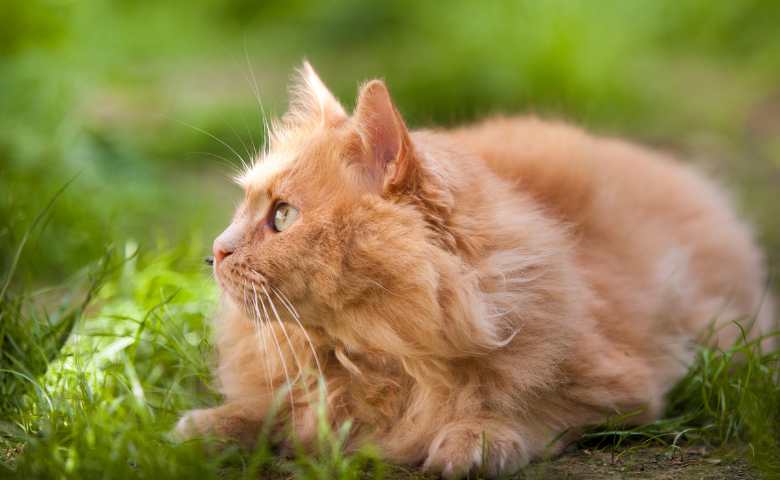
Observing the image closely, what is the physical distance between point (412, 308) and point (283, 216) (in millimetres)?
407

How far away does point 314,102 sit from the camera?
2363mm

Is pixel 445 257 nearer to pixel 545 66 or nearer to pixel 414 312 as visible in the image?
pixel 414 312

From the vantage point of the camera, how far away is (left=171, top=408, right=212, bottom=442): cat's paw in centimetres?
210

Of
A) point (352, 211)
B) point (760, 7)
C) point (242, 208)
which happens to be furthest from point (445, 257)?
point (760, 7)

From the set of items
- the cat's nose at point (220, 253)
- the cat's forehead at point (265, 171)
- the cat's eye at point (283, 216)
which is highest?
the cat's forehead at point (265, 171)

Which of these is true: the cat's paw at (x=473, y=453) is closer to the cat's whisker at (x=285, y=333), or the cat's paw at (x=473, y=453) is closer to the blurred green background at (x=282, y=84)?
the cat's whisker at (x=285, y=333)

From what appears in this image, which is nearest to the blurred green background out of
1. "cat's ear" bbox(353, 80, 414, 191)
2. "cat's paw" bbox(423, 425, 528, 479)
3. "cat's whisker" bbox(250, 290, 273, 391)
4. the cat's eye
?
"cat's whisker" bbox(250, 290, 273, 391)

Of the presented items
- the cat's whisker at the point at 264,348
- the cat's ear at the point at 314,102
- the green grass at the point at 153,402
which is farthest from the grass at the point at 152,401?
the cat's ear at the point at 314,102

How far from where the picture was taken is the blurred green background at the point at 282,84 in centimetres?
378

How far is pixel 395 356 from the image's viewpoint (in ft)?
6.89

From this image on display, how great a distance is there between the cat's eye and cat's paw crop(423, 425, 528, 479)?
62cm

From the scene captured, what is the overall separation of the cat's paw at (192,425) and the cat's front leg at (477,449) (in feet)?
1.82

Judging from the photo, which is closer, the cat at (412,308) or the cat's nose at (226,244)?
the cat at (412,308)

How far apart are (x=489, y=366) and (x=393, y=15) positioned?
4.73 metres
